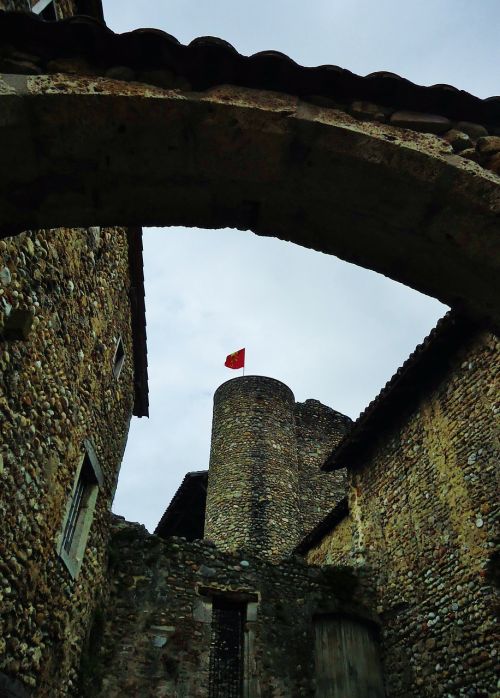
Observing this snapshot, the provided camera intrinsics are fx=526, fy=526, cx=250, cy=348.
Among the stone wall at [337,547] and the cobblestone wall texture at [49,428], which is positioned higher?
the stone wall at [337,547]

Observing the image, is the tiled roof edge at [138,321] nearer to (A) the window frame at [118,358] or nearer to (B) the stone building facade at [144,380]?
(B) the stone building facade at [144,380]

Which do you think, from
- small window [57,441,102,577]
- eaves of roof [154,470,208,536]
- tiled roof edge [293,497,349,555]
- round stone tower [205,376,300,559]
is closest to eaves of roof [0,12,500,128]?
small window [57,441,102,577]

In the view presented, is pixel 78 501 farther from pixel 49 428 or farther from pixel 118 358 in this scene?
pixel 118 358

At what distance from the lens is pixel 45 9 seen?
527cm

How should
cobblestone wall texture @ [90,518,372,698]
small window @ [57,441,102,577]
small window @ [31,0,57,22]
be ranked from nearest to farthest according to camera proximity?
1. small window @ [31,0,57,22]
2. small window @ [57,441,102,577]
3. cobblestone wall texture @ [90,518,372,698]

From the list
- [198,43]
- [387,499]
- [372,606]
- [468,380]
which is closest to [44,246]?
[198,43]

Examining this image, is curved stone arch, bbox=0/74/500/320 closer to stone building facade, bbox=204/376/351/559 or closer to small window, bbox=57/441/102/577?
small window, bbox=57/441/102/577

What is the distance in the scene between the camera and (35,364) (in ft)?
16.1

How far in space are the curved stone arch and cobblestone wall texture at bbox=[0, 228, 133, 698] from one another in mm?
1752

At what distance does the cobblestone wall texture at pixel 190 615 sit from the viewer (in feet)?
25.5

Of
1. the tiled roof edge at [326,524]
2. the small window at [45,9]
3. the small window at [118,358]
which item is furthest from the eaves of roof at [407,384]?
the small window at [45,9]

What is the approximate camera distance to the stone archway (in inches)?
98.8

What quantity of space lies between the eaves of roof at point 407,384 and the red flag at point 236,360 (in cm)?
1255

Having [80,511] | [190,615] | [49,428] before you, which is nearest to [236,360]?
[190,615]
